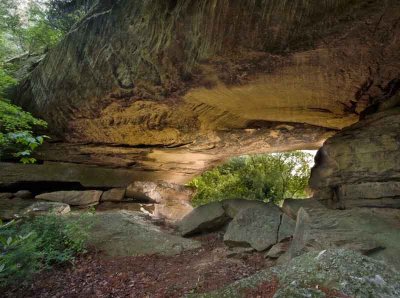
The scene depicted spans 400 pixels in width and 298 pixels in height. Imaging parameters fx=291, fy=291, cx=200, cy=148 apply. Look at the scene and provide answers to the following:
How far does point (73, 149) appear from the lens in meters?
9.45

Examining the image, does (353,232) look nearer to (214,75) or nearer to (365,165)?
(365,165)

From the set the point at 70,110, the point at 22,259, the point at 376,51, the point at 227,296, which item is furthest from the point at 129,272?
the point at 376,51

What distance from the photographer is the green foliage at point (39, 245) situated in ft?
15.6

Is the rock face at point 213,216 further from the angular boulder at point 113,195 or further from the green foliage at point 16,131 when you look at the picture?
the green foliage at point 16,131

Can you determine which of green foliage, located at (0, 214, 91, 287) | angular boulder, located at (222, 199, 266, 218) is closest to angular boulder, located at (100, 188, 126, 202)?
green foliage, located at (0, 214, 91, 287)

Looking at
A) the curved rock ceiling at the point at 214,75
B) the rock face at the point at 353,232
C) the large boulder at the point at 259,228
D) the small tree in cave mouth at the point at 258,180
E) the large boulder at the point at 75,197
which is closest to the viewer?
the curved rock ceiling at the point at 214,75

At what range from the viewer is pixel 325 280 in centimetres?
296

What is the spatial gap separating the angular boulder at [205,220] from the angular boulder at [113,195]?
3114mm

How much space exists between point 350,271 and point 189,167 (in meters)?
8.61

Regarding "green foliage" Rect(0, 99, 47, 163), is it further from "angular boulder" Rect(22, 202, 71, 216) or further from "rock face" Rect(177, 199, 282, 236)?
"rock face" Rect(177, 199, 282, 236)

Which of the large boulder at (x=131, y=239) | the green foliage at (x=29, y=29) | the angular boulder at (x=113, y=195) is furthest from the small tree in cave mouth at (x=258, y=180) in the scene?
the green foliage at (x=29, y=29)

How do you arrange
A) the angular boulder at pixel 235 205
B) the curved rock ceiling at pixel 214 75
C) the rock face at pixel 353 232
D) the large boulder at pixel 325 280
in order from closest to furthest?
the large boulder at pixel 325 280, the curved rock ceiling at pixel 214 75, the rock face at pixel 353 232, the angular boulder at pixel 235 205

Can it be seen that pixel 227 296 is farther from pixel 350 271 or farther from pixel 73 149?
pixel 73 149

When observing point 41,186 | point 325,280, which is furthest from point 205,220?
point 41,186
